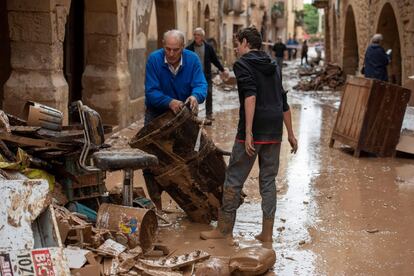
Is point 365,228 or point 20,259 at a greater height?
point 20,259

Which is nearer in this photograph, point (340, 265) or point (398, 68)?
point (340, 265)

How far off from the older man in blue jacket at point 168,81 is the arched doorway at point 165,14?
1012cm

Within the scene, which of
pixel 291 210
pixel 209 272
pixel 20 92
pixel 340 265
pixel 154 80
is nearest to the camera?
pixel 209 272

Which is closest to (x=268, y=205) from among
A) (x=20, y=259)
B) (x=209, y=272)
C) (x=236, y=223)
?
(x=236, y=223)

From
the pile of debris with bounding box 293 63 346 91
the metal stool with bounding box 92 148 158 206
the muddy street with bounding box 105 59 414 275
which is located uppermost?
the metal stool with bounding box 92 148 158 206

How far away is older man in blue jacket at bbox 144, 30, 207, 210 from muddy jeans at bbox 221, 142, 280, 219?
56 cm

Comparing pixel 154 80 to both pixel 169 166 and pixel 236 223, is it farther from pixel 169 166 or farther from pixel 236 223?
pixel 236 223

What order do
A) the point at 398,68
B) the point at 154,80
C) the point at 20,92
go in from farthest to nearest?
1. the point at 398,68
2. the point at 20,92
3. the point at 154,80

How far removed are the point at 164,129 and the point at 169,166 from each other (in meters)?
0.35

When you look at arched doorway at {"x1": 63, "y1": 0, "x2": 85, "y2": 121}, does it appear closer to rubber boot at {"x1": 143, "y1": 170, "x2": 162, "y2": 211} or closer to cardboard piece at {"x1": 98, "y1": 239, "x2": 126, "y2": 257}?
rubber boot at {"x1": 143, "y1": 170, "x2": 162, "y2": 211}

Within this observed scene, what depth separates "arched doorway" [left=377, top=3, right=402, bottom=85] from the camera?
17.0 metres

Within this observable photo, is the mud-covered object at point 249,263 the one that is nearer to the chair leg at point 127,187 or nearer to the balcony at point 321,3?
the chair leg at point 127,187

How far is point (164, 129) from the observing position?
18.0 feet

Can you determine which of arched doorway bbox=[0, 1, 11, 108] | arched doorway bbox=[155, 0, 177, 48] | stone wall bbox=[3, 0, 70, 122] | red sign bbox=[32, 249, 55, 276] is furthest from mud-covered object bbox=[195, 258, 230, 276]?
arched doorway bbox=[155, 0, 177, 48]
